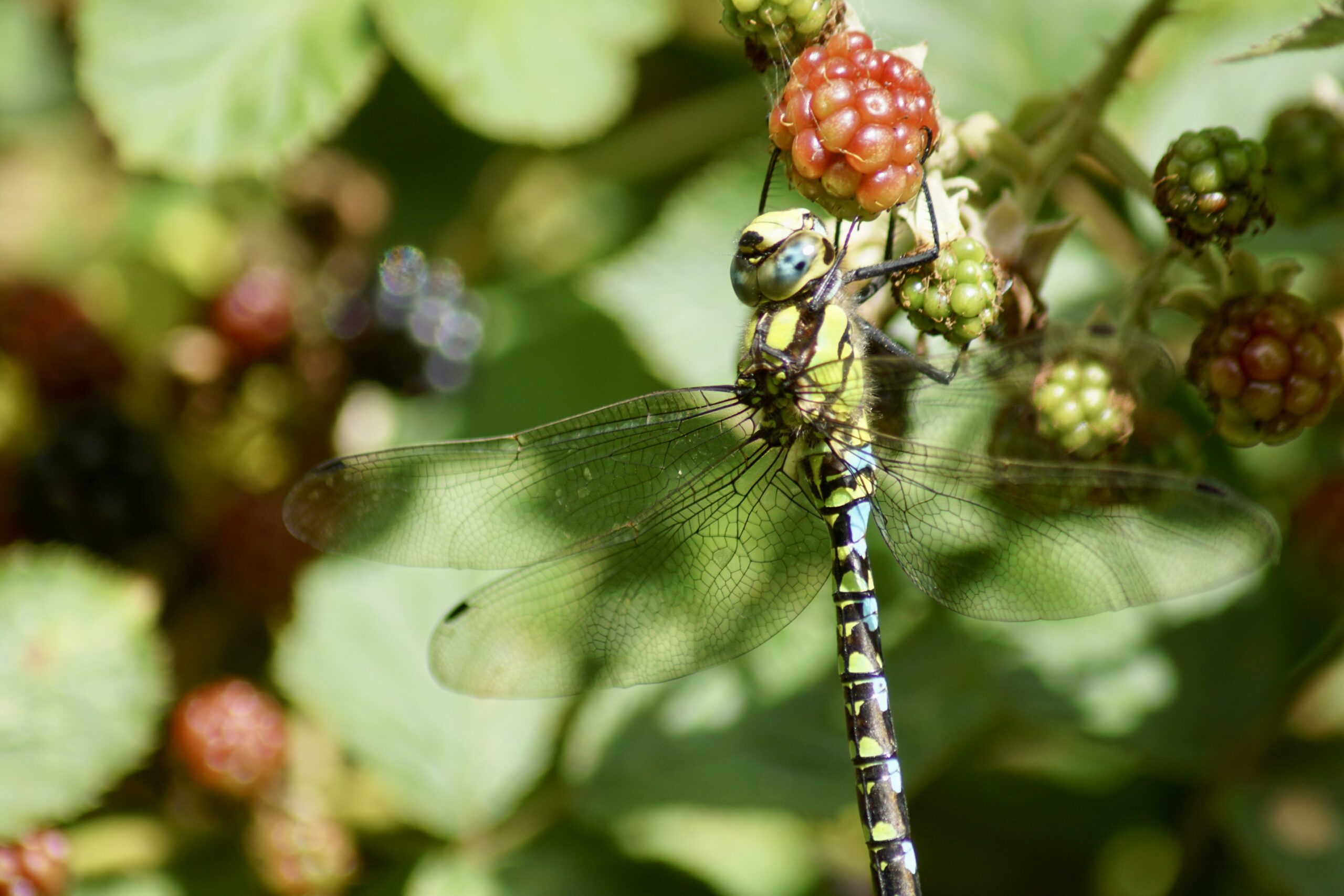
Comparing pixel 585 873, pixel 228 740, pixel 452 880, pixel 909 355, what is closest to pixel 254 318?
pixel 228 740

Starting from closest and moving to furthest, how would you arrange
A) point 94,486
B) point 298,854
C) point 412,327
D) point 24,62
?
point 298,854 → point 94,486 → point 412,327 → point 24,62

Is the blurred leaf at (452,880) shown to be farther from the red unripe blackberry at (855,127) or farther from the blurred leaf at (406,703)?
the red unripe blackberry at (855,127)

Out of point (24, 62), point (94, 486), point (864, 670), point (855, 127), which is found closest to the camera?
point (855, 127)

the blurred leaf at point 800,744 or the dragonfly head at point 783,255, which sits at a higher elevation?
the dragonfly head at point 783,255

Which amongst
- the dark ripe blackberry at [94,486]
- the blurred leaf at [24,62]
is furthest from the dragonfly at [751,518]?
the blurred leaf at [24,62]

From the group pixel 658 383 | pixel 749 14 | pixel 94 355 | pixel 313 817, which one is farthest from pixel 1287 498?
pixel 94 355

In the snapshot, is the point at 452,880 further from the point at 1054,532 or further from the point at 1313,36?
the point at 1313,36
